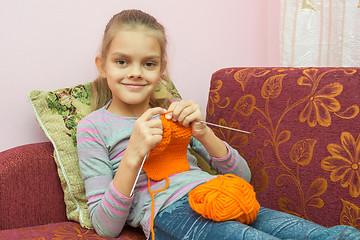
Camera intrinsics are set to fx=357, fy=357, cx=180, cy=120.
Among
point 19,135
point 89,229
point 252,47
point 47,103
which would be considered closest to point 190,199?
point 89,229

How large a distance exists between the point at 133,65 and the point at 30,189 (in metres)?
0.44

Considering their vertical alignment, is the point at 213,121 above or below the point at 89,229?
above

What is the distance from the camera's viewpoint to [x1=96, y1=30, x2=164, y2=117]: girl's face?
963 mm

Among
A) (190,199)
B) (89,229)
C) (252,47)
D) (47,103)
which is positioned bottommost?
(89,229)

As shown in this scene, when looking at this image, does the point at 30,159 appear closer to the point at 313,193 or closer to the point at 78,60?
the point at 78,60

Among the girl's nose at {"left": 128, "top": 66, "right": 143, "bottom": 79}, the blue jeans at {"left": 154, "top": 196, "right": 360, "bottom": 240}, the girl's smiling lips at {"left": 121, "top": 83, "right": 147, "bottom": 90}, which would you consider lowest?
the blue jeans at {"left": 154, "top": 196, "right": 360, "bottom": 240}

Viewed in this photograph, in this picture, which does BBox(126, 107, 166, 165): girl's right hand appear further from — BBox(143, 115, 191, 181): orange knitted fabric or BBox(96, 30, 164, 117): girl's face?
BBox(96, 30, 164, 117): girl's face

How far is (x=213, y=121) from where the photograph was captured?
1.22 m

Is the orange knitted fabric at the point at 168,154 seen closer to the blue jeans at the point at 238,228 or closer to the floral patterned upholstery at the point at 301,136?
the blue jeans at the point at 238,228

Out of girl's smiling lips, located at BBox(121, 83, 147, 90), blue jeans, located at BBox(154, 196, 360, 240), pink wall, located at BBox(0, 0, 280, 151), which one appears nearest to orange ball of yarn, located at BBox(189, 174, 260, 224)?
blue jeans, located at BBox(154, 196, 360, 240)

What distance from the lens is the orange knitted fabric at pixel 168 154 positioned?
883mm

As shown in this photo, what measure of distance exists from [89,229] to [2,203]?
0.24 meters

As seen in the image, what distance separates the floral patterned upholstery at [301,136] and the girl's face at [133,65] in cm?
31

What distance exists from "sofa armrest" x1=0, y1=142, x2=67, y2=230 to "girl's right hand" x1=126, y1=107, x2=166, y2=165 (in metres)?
0.31
